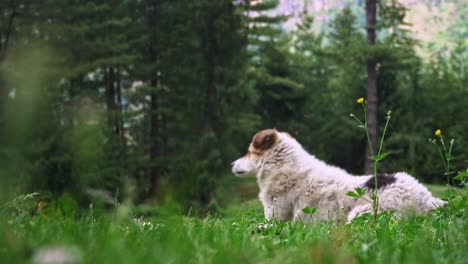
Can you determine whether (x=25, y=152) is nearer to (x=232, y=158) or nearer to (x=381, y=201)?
(x=381, y=201)

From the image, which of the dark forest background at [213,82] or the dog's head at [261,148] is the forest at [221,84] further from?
the dog's head at [261,148]

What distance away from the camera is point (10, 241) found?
5.46 ft

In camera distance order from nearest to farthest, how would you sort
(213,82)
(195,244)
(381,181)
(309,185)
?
(195,244) → (381,181) → (309,185) → (213,82)

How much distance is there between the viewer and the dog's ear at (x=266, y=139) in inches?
293

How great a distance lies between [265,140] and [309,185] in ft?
3.83

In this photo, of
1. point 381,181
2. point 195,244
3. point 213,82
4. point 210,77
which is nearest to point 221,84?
point 213,82

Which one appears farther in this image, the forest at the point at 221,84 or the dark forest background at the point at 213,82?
the dark forest background at the point at 213,82

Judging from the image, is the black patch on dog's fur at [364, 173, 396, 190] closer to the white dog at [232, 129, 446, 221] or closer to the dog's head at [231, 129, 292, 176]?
the white dog at [232, 129, 446, 221]

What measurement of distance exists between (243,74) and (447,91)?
49.0 ft

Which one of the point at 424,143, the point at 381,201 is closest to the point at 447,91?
the point at 424,143

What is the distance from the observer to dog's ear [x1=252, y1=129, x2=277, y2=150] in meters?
7.44

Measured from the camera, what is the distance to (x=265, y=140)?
7.48 meters

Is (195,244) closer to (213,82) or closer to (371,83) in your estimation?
(213,82)

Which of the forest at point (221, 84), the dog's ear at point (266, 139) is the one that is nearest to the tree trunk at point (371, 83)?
the forest at point (221, 84)
